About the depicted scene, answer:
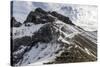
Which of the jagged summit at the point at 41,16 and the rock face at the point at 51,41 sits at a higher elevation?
the jagged summit at the point at 41,16

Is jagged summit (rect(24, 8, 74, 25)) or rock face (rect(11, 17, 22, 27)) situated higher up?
jagged summit (rect(24, 8, 74, 25))

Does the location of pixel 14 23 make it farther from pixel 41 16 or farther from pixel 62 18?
pixel 62 18

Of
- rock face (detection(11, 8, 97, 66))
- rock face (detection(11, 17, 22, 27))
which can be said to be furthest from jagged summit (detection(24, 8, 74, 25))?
rock face (detection(11, 17, 22, 27))

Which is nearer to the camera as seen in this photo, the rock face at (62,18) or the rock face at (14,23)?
the rock face at (14,23)

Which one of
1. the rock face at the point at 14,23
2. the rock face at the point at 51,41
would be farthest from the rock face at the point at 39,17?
the rock face at the point at 14,23

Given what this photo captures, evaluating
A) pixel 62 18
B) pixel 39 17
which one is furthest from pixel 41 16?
pixel 62 18

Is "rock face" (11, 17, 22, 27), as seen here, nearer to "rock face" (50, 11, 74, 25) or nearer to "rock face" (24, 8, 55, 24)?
"rock face" (24, 8, 55, 24)

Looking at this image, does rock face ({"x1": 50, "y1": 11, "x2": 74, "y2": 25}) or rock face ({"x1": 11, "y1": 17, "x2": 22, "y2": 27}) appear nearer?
rock face ({"x1": 11, "y1": 17, "x2": 22, "y2": 27})

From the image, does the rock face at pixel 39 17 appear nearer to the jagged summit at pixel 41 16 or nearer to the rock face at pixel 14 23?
the jagged summit at pixel 41 16

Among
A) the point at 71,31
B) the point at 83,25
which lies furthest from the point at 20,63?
the point at 83,25

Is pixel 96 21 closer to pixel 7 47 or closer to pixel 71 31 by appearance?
pixel 71 31

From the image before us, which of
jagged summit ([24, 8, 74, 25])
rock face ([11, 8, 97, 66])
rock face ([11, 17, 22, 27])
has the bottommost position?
rock face ([11, 8, 97, 66])
